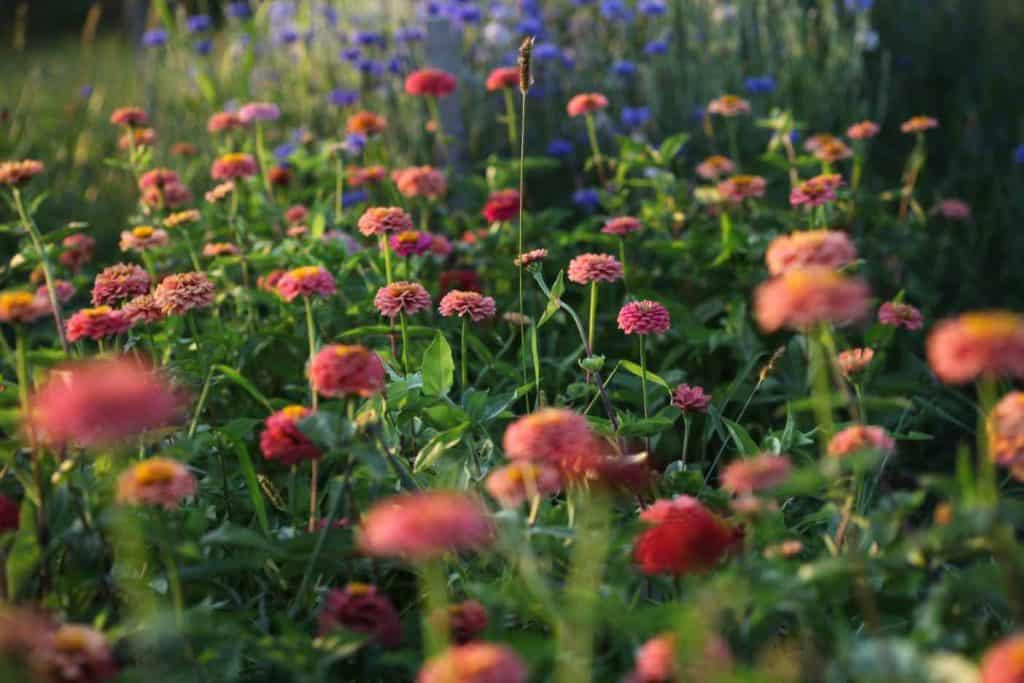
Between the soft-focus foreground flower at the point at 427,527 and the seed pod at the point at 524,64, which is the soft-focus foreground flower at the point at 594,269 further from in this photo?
the soft-focus foreground flower at the point at 427,527

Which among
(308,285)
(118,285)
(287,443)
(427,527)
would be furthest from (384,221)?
(427,527)

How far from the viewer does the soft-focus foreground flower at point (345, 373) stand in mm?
1199

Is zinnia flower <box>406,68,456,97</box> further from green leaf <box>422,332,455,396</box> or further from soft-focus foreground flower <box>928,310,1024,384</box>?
soft-focus foreground flower <box>928,310,1024,384</box>

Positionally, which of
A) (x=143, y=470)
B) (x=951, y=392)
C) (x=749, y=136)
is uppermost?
(x=143, y=470)

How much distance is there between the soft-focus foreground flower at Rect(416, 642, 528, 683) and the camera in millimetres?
891

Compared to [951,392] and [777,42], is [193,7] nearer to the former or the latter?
[777,42]

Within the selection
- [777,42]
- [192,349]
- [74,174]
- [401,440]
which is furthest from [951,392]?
[74,174]

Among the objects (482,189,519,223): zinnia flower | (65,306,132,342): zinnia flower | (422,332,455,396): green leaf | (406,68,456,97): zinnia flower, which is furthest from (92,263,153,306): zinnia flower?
(406,68,456,97): zinnia flower

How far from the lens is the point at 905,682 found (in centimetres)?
91

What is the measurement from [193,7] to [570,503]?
10.9 metres

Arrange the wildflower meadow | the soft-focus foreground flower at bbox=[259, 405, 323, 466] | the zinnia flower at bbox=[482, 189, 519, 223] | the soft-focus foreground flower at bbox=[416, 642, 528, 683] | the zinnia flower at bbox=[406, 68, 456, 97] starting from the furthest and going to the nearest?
the zinnia flower at bbox=[406, 68, 456, 97] → the zinnia flower at bbox=[482, 189, 519, 223] → the soft-focus foreground flower at bbox=[259, 405, 323, 466] → the wildflower meadow → the soft-focus foreground flower at bbox=[416, 642, 528, 683]

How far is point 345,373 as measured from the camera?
3.95 feet

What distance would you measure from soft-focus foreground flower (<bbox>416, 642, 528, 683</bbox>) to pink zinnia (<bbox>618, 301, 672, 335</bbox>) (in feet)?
2.71

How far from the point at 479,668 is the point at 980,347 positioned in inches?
18.3
